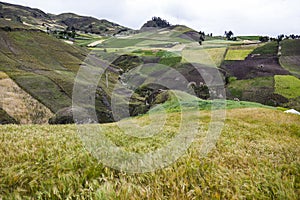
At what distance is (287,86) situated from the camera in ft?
307

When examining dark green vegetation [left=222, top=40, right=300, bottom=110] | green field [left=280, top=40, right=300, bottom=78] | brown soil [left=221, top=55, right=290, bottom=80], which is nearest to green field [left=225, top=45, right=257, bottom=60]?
dark green vegetation [left=222, top=40, right=300, bottom=110]

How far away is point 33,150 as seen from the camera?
19.6ft

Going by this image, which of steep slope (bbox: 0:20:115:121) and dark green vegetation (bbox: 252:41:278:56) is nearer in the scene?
steep slope (bbox: 0:20:115:121)

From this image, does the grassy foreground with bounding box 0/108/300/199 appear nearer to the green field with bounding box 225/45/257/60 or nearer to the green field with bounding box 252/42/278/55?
the green field with bounding box 225/45/257/60

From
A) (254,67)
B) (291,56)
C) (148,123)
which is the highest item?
(291,56)

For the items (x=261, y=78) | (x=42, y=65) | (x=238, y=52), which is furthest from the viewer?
(x=238, y=52)

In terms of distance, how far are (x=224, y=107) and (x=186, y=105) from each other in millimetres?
5729

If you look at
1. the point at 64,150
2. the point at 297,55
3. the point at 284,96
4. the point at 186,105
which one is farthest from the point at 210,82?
the point at 64,150

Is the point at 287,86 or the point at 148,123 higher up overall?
the point at 148,123

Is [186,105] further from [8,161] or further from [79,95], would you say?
[79,95]

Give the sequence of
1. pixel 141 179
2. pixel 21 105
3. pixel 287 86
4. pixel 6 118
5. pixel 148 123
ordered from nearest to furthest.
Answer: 1. pixel 141 179
2. pixel 148 123
3. pixel 6 118
4. pixel 21 105
5. pixel 287 86

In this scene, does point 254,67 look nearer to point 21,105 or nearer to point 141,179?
point 21,105

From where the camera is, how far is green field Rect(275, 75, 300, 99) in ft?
290

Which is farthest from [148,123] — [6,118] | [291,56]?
[291,56]
